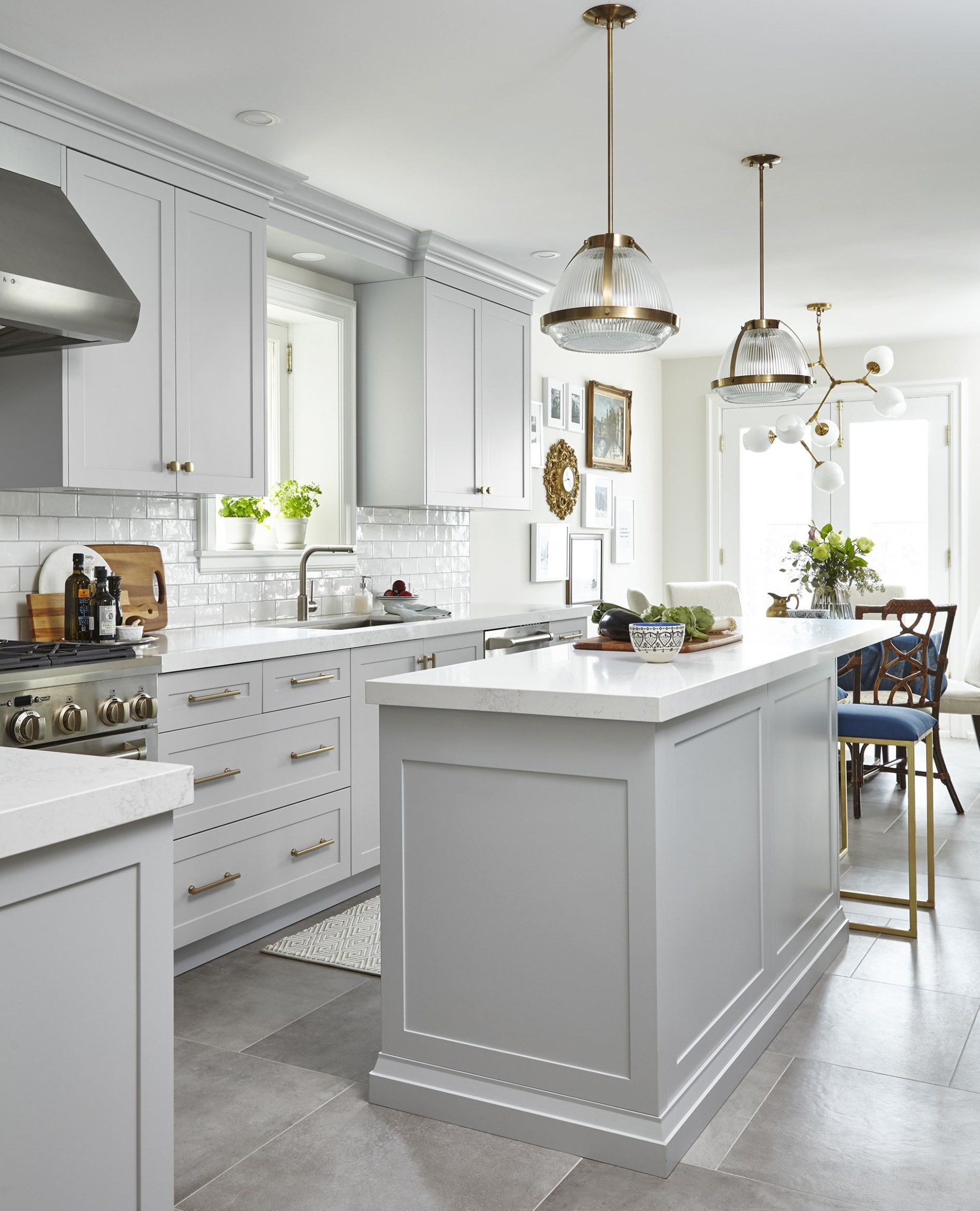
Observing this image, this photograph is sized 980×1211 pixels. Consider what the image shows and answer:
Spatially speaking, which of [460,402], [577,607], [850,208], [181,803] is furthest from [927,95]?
[181,803]

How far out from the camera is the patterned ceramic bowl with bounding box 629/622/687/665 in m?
2.66

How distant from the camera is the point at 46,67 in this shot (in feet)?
9.75

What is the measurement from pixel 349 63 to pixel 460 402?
78.9 inches

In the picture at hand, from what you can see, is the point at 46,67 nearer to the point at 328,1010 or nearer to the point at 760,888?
the point at 328,1010

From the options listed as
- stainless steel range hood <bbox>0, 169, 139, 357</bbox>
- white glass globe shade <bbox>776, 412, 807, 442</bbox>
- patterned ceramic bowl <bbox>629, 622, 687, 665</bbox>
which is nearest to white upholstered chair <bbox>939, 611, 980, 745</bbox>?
white glass globe shade <bbox>776, 412, 807, 442</bbox>

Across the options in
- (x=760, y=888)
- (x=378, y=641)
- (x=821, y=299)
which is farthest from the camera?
(x=821, y=299)

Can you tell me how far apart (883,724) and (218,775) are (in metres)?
2.11

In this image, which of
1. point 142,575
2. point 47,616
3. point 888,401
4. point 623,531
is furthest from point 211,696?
point 623,531

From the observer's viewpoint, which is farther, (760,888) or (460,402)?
(460,402)

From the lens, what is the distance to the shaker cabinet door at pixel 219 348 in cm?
352

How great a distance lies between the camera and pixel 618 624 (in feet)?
9.69

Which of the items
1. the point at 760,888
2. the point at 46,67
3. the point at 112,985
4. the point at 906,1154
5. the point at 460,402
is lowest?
the point at 906,1154

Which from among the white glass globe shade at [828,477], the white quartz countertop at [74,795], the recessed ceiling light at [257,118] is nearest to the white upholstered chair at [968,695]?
the white glass globe shade at [828,477]

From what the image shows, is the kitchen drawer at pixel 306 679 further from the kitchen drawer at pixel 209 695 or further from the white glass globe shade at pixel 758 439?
the white glass globe shade at pixel 758 439
